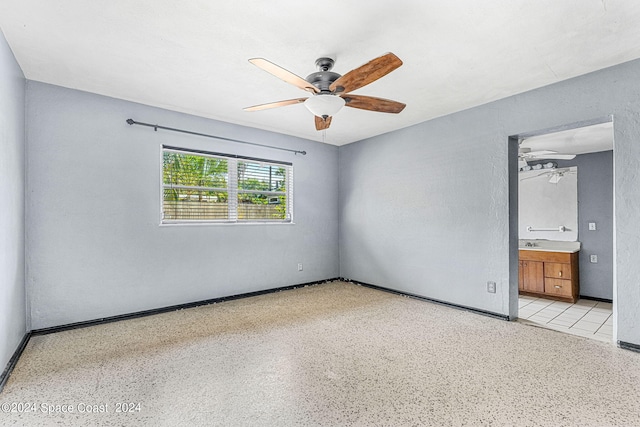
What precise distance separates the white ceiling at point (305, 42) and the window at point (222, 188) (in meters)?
0.94

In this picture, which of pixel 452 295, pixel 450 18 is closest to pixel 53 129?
pixel 450 18

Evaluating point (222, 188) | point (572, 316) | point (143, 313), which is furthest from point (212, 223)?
point (572, 316)

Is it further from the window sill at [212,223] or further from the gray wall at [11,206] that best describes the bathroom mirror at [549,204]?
the gray wall at [11,206]

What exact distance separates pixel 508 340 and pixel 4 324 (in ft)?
13.3

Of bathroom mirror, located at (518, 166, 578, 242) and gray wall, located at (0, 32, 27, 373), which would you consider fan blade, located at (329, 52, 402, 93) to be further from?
bathroom mirror, located at (518, 166, 578, 242)

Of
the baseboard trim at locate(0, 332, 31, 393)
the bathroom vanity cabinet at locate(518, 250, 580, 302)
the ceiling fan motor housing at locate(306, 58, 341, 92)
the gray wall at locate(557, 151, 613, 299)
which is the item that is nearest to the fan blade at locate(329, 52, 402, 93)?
the ceiling fan motor housing at locate(306, 58, 341, 92)

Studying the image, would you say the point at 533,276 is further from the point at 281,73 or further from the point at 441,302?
the point at 281,73

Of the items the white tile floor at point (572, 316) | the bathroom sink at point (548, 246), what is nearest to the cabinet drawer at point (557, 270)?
the bathroom sink at point (548, 246)

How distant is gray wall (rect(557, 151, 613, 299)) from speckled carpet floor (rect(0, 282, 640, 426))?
2.32 metres

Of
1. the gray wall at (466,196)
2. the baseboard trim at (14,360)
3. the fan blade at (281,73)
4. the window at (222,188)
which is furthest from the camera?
the window at (222,188)

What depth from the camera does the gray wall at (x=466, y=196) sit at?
8.79 feet

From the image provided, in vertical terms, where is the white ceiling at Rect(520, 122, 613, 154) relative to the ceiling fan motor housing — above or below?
below

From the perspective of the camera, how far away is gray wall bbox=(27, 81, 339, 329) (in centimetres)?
304

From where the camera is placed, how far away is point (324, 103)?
2.46m
